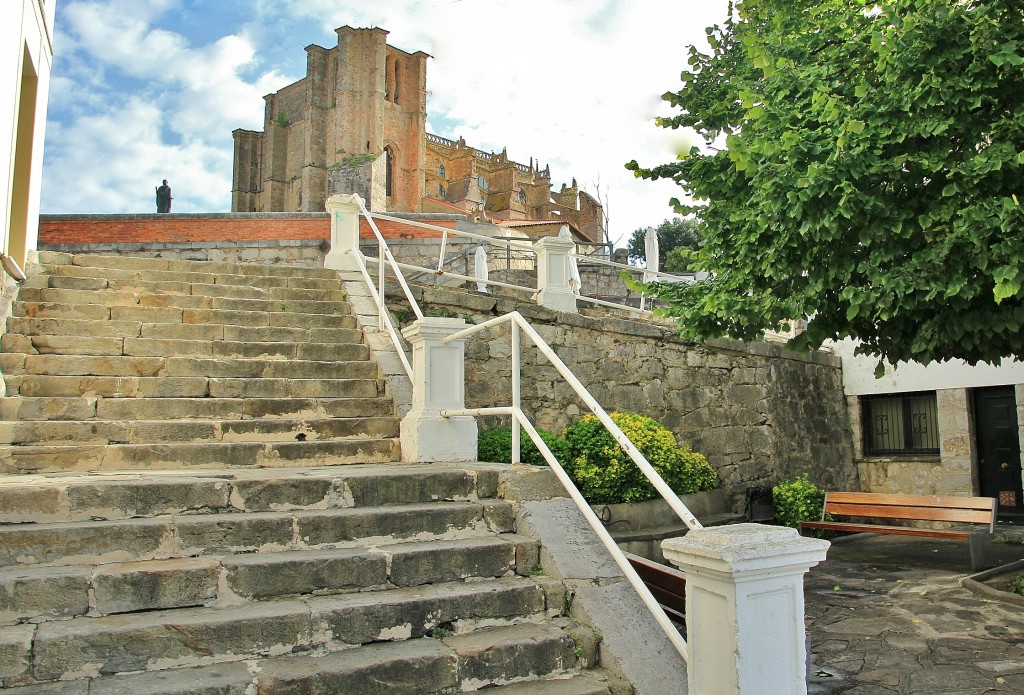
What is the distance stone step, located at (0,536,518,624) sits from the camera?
2791mm

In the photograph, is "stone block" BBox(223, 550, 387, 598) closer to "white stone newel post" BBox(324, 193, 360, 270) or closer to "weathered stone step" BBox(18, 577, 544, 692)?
"weathered stone step" BBox(18, 577, 544, 692)

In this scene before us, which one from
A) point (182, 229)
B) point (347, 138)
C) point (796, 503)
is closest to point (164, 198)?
point (182, 229)

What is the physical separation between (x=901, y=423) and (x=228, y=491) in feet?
35.5

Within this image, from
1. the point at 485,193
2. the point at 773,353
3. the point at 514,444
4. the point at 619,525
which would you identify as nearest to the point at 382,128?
the point at 485,193

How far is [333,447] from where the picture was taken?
522 cm

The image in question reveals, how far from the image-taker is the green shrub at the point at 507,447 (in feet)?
21.7

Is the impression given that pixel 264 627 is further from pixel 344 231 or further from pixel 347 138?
pixel 347 138

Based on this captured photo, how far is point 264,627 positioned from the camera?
2.82m

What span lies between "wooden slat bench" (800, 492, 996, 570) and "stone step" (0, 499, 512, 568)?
607 centimetres

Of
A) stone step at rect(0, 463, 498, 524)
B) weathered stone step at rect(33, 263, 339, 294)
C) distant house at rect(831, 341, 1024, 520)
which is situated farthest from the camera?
distant house at rect(831, 341, 1024, 520)

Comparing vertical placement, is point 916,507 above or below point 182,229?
below

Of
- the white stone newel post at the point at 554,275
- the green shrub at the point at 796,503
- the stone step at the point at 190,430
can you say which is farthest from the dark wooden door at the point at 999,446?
the stone step at the point at 190,430

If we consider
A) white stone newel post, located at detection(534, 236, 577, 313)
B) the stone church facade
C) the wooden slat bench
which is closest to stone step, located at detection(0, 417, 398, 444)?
white stone newel post, located at detection(534, 236, 577, 313)

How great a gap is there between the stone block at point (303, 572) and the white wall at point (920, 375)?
8176 mm
